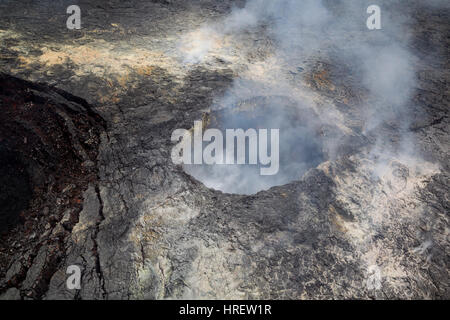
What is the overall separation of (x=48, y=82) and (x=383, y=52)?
5.19 meters

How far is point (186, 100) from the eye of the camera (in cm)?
370

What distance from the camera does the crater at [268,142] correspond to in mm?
3824

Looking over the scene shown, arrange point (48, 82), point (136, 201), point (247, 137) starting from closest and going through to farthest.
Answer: point (136, 201) → point (48, 82) → point (247, 137)

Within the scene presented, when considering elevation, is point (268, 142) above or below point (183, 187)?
below

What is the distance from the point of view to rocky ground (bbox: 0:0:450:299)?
2379 mm

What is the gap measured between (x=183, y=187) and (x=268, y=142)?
2.33 meters

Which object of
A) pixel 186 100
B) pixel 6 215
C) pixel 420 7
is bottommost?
pixel 6 215

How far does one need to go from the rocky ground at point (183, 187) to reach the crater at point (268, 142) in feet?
0.57

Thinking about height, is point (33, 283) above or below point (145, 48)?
below

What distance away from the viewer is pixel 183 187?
290 centimetres

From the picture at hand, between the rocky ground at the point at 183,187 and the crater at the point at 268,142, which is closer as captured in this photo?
the rocky ground at the point at 183,187

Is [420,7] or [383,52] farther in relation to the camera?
[420,7]
